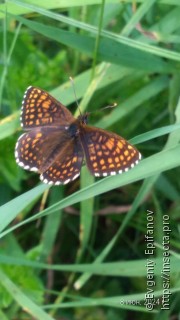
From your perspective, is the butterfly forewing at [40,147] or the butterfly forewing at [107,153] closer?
the butterfly forewing at [107,153]

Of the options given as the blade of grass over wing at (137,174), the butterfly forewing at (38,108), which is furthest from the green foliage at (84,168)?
the blade of grass over wing at (137,174)

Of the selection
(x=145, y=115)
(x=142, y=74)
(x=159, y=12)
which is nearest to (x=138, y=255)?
(x=145, y=115)

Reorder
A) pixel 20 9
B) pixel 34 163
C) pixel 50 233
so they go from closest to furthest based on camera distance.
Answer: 1. pixel 34 163
2. pixel 20 9
3. pixel 50 233

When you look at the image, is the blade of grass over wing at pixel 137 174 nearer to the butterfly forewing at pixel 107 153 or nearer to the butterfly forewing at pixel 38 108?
Answer: the butterfly forewing at pixel 107 153

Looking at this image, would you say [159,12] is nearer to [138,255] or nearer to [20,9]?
[20,9]

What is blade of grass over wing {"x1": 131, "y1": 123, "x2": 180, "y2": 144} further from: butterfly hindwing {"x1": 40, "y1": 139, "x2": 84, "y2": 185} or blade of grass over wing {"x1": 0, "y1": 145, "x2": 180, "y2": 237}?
butterfly hindwing {"x1": 40, "y1": 139, "x2": 84, "y2": 185}

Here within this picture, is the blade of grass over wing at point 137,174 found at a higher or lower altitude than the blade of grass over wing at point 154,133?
lower
